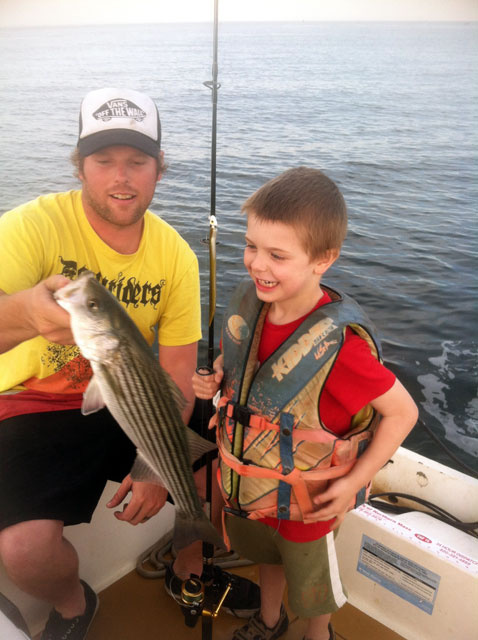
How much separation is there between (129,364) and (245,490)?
90 cm

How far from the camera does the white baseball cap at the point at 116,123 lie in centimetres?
252

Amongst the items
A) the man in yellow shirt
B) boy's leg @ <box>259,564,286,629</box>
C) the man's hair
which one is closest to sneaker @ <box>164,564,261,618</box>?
the man in yellow shirt

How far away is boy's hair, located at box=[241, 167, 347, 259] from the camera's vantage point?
2018 millimetres

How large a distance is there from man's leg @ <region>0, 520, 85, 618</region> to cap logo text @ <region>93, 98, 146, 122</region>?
6.02 feet

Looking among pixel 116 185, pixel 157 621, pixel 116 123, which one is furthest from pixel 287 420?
pixel 116 123

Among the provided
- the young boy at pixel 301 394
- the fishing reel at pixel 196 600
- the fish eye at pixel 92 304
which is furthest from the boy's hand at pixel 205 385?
the fishing reel at pixel 196 600

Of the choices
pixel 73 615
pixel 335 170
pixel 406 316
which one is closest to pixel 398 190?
pixel 335 170

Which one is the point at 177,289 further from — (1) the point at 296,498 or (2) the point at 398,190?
(2) the point at 398,190

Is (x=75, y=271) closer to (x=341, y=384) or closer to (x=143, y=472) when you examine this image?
(x=143, y=472)

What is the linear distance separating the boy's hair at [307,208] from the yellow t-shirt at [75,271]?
807 mm

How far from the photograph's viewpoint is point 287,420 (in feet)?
6.87

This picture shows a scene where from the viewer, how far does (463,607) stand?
98.7 inches

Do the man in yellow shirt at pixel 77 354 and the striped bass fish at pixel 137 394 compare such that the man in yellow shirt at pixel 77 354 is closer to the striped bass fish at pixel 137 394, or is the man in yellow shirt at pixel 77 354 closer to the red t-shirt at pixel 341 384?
the striped bass fish at pixel 137 394

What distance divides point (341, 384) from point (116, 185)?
1.39 metres
